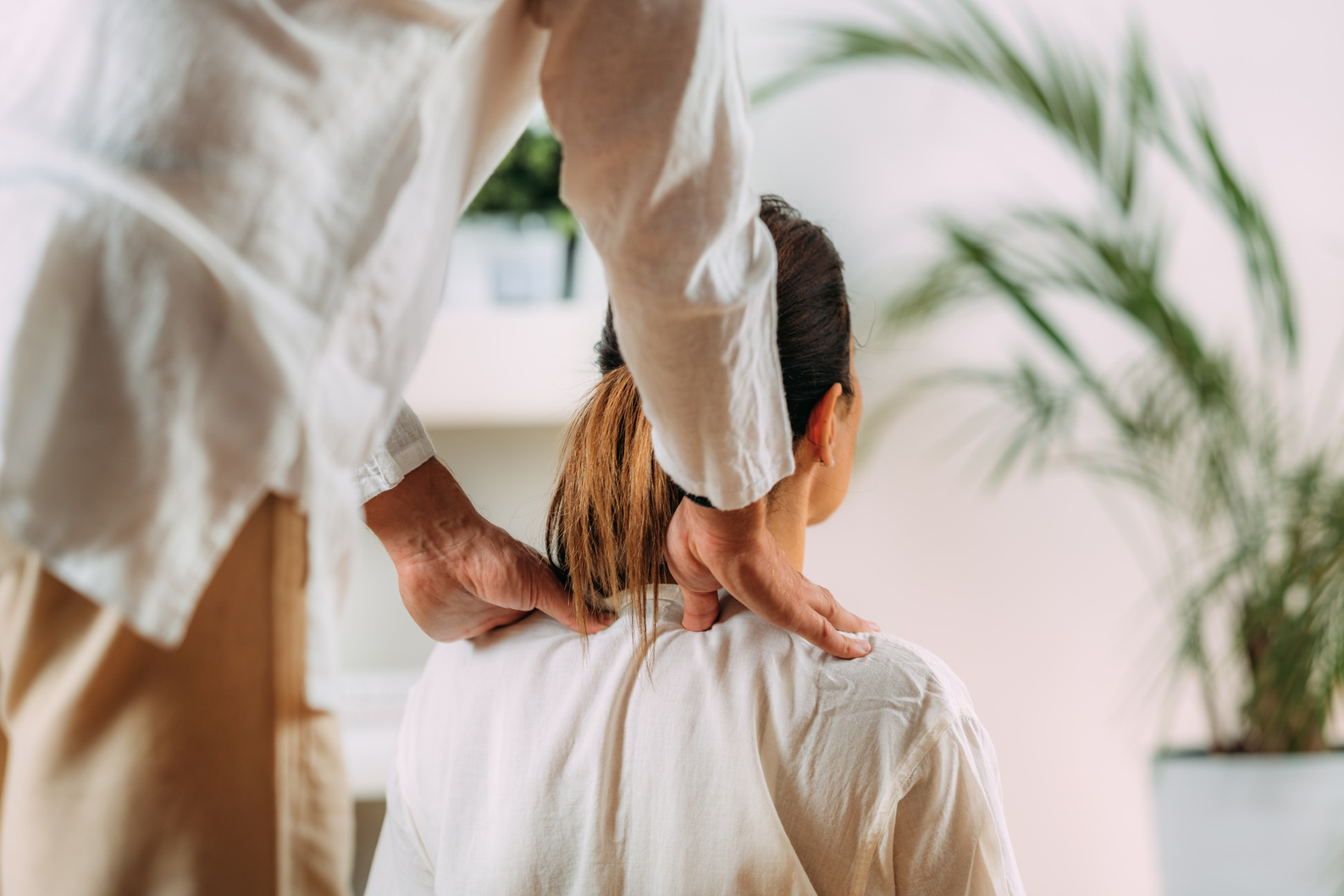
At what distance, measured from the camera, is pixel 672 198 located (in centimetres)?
50

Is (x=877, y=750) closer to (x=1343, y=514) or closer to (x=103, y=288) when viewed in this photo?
(x=103, y=288)

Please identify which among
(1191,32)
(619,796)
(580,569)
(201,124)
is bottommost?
(619,796)

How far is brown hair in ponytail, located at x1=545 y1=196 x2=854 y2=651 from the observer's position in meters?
0.79

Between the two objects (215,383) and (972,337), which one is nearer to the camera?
(215,383)

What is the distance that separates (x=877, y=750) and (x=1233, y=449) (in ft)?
4.32

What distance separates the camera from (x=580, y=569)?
A: 806 millimetres

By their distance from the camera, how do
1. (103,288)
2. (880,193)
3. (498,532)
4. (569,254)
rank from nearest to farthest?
(103,288)
(498,532)
(569,254)
(880,193)

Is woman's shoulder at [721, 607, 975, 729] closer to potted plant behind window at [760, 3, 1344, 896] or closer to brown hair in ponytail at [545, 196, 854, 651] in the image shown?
brown hair in ponytail at [545, 196, 854, 651]

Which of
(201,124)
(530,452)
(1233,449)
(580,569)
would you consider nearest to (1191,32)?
(1233,449)

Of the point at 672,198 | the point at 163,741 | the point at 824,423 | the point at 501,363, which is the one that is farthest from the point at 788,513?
the point at 501,363

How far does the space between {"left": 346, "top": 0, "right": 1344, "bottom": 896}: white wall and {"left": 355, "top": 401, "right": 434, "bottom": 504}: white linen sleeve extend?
46.1 inches

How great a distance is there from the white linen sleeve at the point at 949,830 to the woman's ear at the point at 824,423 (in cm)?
26

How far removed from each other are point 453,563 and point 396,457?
11 centimetres

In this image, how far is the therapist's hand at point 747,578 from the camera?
69cm
